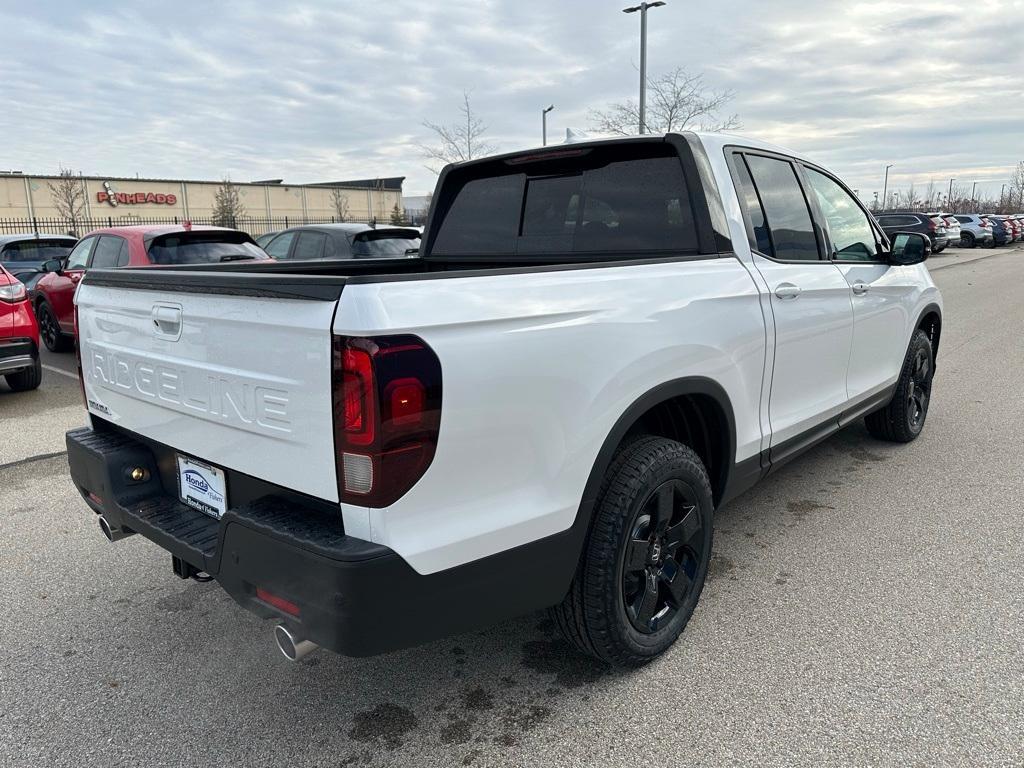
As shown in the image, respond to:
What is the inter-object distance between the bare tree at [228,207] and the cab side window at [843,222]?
4783cm

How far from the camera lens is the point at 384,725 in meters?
2.44

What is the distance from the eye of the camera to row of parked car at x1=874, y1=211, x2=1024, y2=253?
28047 mm

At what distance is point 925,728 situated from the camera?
7.64 ft

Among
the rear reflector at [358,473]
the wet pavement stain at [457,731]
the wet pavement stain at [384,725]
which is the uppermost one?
the rear reflector at [358,473]

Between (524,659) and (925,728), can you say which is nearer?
(925,728)

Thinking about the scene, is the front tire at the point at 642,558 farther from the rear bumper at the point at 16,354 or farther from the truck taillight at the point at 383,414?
the rear bumper at the point at 16,354

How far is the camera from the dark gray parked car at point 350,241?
391 inches

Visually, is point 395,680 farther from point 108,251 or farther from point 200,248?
point 108,251

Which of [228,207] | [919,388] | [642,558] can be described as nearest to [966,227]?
[919,388]

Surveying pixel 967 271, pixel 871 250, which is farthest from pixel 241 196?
pixel 871 250

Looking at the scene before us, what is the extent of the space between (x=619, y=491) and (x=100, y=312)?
194 centimetres

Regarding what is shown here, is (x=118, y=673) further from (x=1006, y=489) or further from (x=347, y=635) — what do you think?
(x=1006, y=489)

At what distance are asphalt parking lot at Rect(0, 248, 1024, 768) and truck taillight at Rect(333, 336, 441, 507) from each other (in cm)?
98

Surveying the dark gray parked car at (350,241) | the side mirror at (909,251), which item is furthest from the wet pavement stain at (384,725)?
the dark gray parked car at (350,241)
